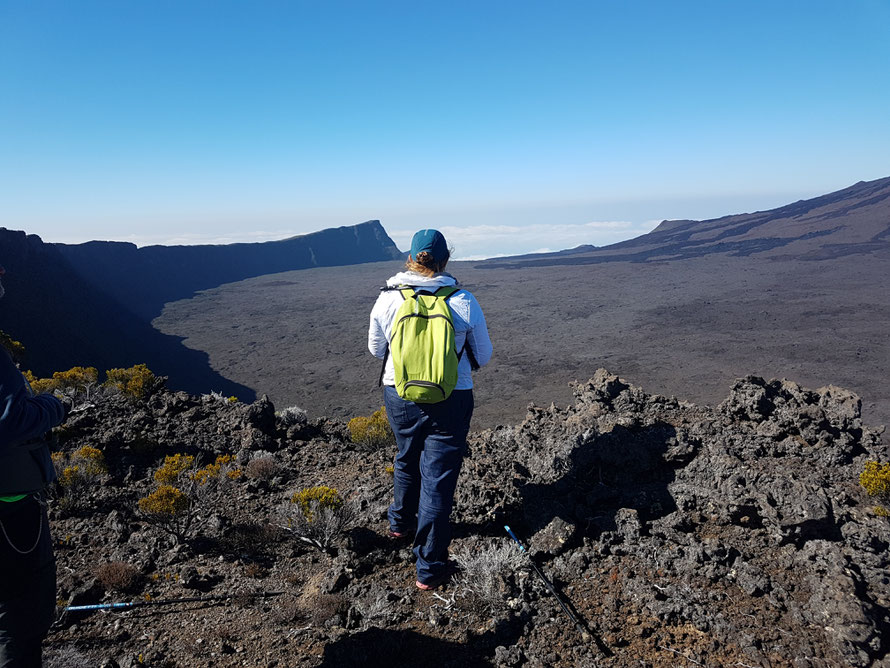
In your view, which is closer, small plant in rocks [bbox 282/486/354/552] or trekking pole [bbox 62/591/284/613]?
trekking pole [bbox 62/591/284/613]

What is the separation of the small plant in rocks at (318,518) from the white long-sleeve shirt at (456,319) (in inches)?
38.4

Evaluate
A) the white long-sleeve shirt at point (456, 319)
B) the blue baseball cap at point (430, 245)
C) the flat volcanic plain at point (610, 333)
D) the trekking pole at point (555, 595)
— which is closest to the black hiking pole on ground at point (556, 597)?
the trekking pole at point (555, 595)

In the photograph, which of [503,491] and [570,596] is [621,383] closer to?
[503,491]

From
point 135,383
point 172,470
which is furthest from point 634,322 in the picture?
point 172,470

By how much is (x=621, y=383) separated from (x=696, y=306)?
28978 millimetres

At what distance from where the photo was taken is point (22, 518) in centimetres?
146

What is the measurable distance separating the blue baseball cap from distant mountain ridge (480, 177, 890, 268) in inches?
1936

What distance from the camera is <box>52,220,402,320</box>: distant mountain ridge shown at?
44.5 m

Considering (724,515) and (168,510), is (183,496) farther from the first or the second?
(724,515)

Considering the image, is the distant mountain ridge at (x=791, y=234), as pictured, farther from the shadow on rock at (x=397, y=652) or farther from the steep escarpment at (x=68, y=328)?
the shadow on rock at (x=397, y=652)

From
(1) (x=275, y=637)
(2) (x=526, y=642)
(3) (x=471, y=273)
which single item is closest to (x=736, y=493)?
(2) (x=526, y=642)

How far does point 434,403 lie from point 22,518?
4.53 ft

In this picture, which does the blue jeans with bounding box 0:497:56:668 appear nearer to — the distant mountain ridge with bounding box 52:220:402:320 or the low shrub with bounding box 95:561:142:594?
the low shrub with bounding box 95:561:142:594

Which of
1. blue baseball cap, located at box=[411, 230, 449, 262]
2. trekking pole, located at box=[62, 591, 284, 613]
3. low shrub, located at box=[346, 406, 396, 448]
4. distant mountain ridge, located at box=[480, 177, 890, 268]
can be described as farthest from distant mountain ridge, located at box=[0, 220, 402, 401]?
distant mountain ridge, located at box=[480, 177, 890, 268]
